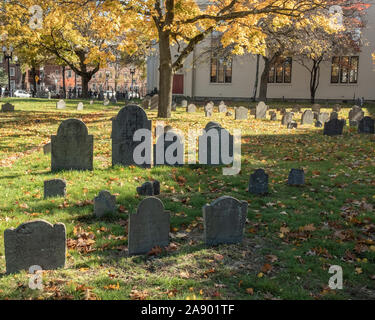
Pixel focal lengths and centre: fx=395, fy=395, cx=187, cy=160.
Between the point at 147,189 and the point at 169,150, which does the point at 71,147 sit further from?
the point at 147,189

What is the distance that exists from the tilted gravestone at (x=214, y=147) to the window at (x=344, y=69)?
30077mm

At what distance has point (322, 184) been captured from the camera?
8289 mm

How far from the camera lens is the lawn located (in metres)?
4.12

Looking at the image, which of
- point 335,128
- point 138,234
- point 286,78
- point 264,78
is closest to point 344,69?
point 286,78

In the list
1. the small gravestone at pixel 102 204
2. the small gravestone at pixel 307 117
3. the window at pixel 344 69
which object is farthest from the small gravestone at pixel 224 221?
the window at pixel 344 69

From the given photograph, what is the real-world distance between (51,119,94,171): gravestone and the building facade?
2664 cm

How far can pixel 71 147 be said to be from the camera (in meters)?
8.49

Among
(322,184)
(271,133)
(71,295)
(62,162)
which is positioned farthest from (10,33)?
(71,295)

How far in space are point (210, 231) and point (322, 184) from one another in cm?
400

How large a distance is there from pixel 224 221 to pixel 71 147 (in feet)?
14.9

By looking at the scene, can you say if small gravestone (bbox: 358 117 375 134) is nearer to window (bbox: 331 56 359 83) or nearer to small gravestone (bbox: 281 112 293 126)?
small gravestone (bbox: 281 112 293 126)

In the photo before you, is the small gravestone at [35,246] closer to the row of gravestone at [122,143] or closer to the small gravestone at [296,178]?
the row of gravestone at [122,143]

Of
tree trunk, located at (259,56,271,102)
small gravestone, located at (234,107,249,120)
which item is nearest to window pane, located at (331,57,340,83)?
tree trunk, located at (259,56,271,102)
